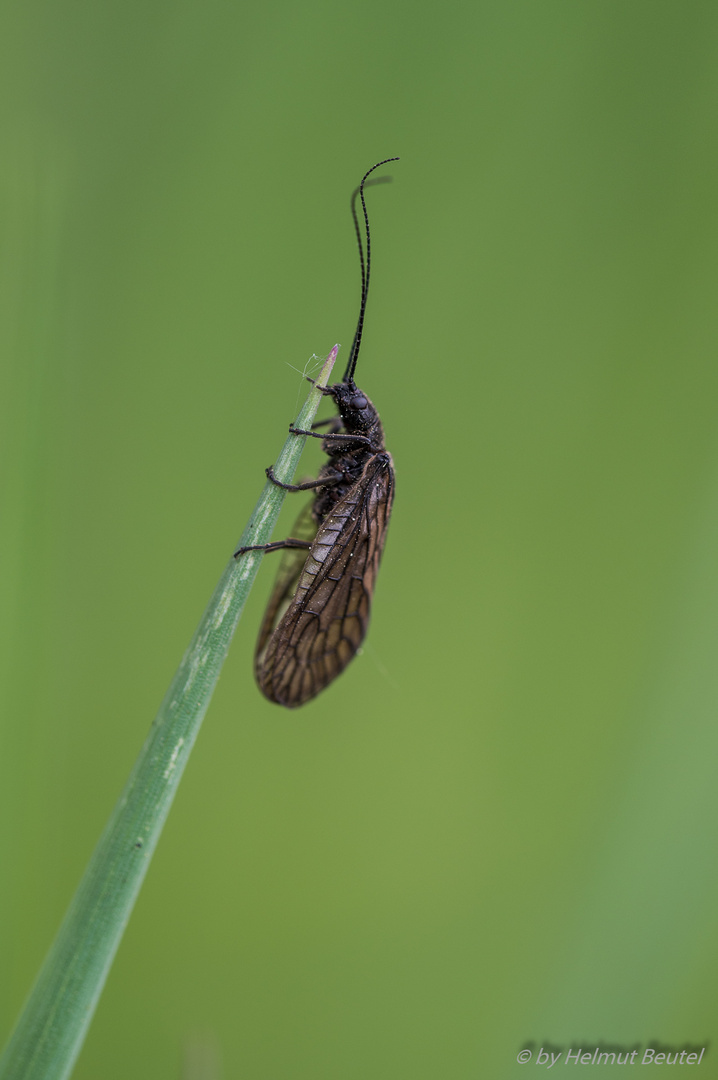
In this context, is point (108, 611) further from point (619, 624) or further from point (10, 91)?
point (619, 624)

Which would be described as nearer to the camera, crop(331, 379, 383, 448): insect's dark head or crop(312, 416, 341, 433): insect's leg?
crop(331, 379, 383, 448): insect's dark head

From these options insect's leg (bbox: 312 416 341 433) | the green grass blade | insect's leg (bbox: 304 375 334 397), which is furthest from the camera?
insect's leg (bbox: 312 416 341 433)

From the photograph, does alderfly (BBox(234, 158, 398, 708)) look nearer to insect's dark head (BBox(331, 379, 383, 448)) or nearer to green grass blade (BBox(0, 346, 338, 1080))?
insect's dark head (BBox(331, 379, 383, 448))

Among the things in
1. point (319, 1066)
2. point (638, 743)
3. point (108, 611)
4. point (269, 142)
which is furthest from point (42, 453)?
point (319, 1066)

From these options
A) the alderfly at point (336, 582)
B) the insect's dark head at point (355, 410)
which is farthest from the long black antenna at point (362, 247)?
the insect's dark head at point (355, 410)

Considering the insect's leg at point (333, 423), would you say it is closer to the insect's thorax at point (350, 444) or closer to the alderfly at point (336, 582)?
the insect's thorax at point (350, 444)

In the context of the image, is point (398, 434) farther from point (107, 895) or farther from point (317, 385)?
point (107, 895)

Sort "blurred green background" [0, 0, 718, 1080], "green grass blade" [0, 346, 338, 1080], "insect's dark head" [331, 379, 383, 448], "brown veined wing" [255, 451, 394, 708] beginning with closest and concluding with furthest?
"green grass blade" [0, 346, 338, 1080], "blurred green background" [0, 0, 718, 1080], "brown veined wing" [255, 451, 394, 708], "insect's dark head" [331, 379, 383, 448]

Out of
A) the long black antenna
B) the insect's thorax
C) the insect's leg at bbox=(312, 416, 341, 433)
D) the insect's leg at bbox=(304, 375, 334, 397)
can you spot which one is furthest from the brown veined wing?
the insect's leg at bbox=(312, 416, 341, 433)
